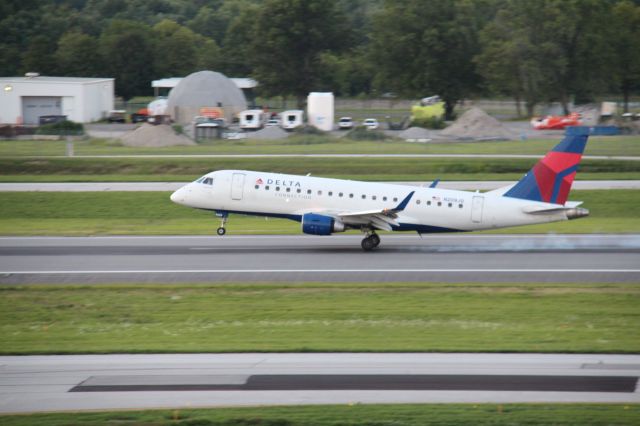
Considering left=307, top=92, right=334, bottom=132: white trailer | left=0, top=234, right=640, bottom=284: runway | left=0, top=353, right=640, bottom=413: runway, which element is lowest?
left=0, top=353, right=640, bottom=413: runway

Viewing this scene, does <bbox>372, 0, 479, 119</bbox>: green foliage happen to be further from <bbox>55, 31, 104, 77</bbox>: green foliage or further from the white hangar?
<bbox>55, 31, 104, 77</bbox>: green foliage

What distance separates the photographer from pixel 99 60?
5290 inches

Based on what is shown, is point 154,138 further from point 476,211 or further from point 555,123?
point 476,211

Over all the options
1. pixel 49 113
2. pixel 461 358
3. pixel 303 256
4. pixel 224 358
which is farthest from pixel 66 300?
pixel 49 113

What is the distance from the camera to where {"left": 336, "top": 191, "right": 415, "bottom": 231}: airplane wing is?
35.8 metres

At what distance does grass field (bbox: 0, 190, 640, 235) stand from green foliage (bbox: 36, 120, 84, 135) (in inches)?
1535

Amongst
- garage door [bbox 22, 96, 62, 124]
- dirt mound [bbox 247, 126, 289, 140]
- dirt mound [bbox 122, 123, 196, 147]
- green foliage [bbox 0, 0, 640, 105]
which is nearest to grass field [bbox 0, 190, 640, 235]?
dirt mound [bbox 122, 123, 196, 147]

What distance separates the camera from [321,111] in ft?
336

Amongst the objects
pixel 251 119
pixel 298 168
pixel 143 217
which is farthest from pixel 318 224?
pixel 251 119

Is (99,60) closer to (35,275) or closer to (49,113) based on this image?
(49,113)

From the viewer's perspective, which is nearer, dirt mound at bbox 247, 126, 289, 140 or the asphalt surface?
the asphalt surface

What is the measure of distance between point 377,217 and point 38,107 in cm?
8044

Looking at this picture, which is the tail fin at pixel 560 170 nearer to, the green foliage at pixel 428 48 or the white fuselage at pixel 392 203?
the white fuselage at pixel 392 203

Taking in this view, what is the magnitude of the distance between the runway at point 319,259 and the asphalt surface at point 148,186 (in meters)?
12.3
